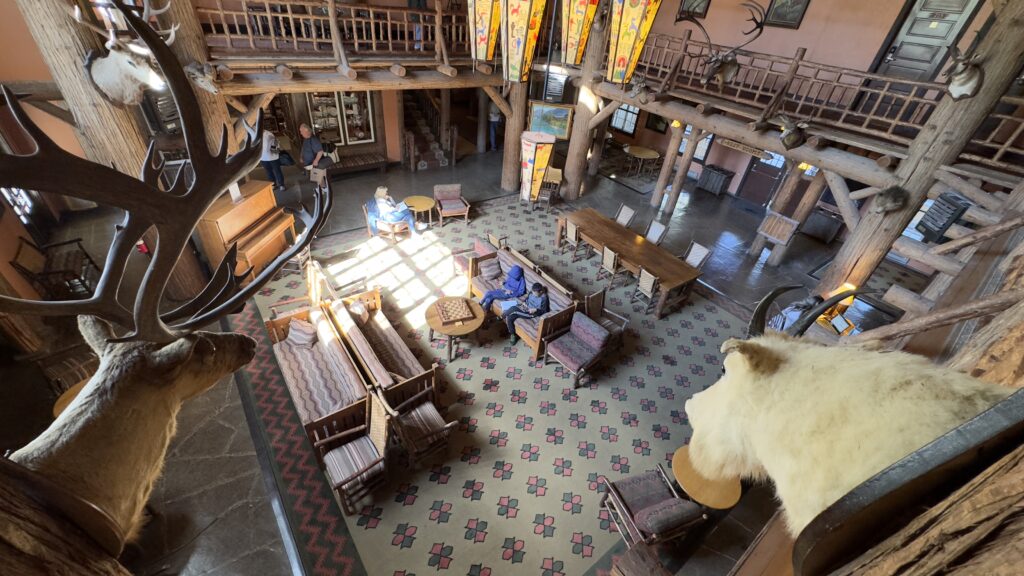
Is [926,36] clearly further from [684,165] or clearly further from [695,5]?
[695,5]

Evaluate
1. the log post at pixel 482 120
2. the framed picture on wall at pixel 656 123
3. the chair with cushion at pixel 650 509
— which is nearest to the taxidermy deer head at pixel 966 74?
the chair with cushion at pixel 650 509

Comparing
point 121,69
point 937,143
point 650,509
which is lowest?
point 650,509

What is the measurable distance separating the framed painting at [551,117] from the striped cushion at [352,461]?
8.42m

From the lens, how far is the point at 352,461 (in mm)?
4617

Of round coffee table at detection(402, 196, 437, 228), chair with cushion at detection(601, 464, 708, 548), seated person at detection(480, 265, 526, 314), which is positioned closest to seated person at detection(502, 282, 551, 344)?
seated person at detection(480, 265, 526, 314)

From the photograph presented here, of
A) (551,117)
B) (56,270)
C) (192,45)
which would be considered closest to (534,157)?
(551,117)

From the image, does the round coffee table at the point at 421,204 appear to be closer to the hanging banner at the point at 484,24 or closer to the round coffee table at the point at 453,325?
the round coffee table at the point at 453,325

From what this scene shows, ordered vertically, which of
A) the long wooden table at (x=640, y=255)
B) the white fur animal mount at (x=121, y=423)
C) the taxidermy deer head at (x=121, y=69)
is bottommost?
the long wooden table at (x=640, y=255)

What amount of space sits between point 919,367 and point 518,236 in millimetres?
8852

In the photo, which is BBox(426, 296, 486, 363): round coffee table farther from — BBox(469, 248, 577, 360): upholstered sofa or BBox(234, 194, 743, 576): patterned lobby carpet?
BBox(469, 248, 577, 360): upholstered sofa

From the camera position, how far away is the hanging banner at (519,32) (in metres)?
4.03

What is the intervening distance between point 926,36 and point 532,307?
8.98 metres

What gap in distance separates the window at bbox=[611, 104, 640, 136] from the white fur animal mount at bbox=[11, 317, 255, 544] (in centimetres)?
1489

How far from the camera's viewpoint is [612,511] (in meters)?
4.64
